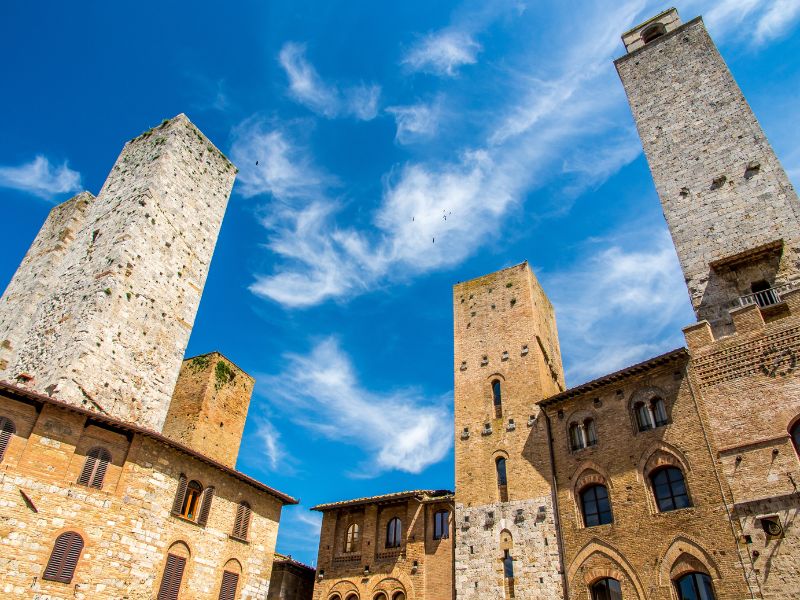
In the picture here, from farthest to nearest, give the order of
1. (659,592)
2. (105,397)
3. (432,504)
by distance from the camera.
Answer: (432,504), (105,397), (659,592)

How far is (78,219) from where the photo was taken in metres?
32.7

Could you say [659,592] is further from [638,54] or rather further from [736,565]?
[638,54]

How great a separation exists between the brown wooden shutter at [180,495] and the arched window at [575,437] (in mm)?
14540

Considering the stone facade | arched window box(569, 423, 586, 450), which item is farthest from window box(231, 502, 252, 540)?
arched window box(569, 423, 586, 450)

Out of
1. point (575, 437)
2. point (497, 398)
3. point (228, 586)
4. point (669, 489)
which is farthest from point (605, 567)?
point (228, 586)

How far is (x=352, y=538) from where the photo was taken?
27094 millimetres

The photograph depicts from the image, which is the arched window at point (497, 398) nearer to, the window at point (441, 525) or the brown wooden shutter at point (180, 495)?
the window at point (441, 525)

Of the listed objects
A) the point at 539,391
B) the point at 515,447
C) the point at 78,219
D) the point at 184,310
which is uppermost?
the point at 78,219

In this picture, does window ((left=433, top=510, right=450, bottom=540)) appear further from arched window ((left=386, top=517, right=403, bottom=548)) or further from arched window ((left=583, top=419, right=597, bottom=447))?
arched window ((left=583, top=419, right=597, bottom=447))

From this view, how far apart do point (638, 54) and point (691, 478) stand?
22821 millimetres

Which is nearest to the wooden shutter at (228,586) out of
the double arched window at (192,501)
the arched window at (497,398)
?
the double arched window at (192,501)

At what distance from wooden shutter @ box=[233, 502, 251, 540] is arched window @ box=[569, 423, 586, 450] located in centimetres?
1322

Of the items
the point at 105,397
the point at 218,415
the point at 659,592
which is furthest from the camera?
the point at 218,415

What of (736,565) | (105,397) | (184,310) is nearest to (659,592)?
(736,565)
